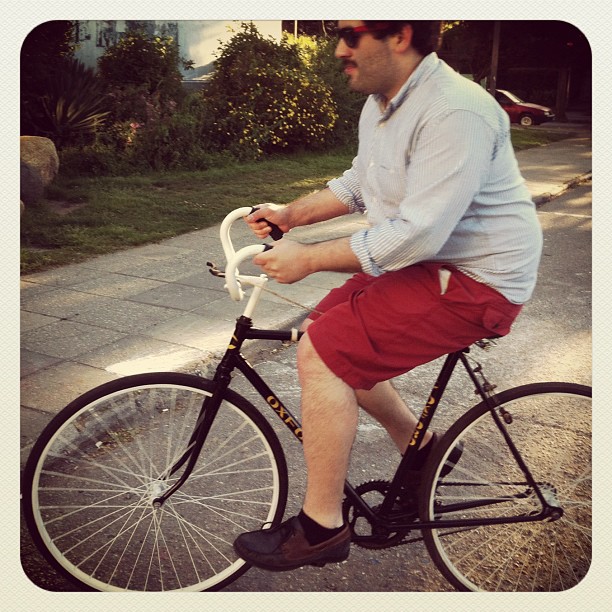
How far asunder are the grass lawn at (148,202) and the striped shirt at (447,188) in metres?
2.83

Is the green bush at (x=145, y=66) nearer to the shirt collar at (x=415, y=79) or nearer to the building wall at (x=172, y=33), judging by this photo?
the building wall at (x=172, y=33)

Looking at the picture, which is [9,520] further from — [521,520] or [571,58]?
[571,58]

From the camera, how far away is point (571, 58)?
2.51 m

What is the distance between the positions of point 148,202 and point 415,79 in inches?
172

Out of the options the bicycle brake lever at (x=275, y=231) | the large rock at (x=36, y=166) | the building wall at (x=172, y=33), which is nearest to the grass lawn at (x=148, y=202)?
the large rock at (x=36, y=166)

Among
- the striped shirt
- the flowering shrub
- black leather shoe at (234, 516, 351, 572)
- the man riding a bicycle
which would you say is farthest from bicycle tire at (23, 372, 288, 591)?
the flowering shrub

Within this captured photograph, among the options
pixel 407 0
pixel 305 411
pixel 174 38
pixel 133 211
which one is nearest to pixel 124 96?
pixel 133 211

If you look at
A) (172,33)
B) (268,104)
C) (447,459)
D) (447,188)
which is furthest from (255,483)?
(268,104)

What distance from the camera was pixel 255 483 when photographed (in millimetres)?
2553

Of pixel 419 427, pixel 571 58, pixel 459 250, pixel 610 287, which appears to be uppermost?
pixel 571 58

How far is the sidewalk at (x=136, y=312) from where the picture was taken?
3.67 metres

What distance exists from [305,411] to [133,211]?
12.8 ft

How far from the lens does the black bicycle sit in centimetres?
222

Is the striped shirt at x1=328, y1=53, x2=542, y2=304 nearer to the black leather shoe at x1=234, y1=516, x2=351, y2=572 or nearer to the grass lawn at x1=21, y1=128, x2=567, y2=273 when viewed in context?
the black leather shoe at x1=234, y1=516, x2=351, y2=572
